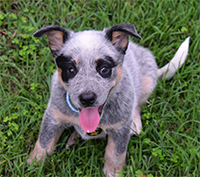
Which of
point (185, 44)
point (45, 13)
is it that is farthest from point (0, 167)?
point (185, 44)

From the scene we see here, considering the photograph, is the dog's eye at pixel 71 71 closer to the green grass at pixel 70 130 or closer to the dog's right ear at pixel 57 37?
the dog's right ear at pixel 57 37

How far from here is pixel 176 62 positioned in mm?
4547

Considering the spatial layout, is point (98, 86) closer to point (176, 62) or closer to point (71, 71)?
point (71, 71)

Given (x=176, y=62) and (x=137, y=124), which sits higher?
(x=176, y=62)

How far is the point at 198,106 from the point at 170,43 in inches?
55.8

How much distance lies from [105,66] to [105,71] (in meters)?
0.06

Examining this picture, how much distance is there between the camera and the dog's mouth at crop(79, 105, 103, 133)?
320 cm

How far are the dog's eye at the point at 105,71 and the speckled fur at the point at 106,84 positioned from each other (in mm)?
58

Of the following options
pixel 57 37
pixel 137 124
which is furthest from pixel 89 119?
pixel 137 124

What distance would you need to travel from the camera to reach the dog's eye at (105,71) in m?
2.99

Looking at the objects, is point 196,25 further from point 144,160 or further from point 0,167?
point 0,167

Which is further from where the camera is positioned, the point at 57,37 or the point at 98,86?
the point at 57,37

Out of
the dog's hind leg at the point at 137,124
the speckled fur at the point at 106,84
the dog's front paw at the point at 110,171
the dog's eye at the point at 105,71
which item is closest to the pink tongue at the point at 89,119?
the speckled fur at the point at 106,84

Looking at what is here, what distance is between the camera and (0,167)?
384cm
